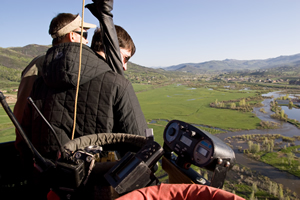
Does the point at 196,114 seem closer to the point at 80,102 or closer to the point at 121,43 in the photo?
the point at 121,43

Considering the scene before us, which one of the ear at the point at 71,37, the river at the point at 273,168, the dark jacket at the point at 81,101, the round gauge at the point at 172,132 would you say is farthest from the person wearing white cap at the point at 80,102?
the river at the point at 273,168

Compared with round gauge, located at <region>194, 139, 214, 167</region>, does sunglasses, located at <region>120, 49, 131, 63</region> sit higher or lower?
higher

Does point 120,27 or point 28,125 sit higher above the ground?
point 120,27

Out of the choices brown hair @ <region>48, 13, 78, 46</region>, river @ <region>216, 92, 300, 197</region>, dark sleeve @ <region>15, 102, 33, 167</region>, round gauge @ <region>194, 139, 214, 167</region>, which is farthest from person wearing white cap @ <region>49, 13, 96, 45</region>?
river @ <region>216, 92, 300, 197</region>

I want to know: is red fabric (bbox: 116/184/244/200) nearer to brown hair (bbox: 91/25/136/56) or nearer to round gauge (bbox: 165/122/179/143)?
round gauge (bbox: 165/122/179/143)

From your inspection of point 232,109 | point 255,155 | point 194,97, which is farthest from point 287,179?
point 194,97

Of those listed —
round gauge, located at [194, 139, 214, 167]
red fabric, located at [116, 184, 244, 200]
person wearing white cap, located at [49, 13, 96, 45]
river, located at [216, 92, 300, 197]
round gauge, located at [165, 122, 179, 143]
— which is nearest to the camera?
red fabric, located at [116, 184, 244, 200]

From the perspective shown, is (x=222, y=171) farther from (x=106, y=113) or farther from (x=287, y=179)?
(x=287, y=179)

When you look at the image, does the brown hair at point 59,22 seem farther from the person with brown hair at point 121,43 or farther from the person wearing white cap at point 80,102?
the person wearing white cap at point 80,102
